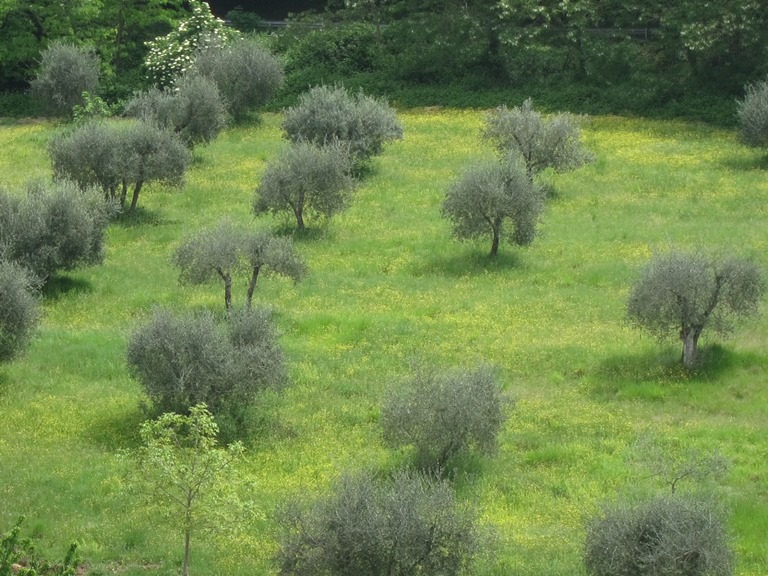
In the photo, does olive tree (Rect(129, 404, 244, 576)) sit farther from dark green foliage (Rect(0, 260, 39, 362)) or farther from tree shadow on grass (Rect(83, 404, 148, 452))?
dark green foliage (Rect(0, 260, 39, 362))

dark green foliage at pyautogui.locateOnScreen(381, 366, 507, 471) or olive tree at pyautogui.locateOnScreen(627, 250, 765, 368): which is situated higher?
olive tree at pyautogui.locateOnScreen(627, 250, 765, 368)

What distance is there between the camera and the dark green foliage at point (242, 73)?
54.5 meters

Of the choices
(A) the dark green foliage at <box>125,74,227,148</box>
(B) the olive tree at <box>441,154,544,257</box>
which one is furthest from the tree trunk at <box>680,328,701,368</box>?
(A) the dark green foliage at <box>125,74,227,148</box>

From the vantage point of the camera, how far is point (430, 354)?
33.1m

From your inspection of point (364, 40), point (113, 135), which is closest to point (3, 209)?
point (113, 135)

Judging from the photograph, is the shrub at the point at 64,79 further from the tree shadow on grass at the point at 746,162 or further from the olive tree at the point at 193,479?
the olive tree at the point at 193,479

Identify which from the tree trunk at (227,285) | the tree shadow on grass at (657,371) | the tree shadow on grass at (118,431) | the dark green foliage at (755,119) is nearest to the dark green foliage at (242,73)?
the dark green foliage at (755,119)

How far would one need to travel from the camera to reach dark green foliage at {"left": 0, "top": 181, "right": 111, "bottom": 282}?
37.1 metres

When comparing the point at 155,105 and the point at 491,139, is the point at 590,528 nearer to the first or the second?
the point at 491,139

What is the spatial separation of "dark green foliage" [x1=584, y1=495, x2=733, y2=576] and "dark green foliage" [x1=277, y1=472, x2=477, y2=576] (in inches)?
77.5

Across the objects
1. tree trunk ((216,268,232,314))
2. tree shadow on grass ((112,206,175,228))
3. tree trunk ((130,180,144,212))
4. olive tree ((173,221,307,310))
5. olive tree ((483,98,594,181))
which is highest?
olive tree ((483,98,594,181))

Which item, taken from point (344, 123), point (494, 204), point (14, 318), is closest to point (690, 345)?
point (494, 204)

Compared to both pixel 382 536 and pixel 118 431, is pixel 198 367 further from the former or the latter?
pixel 382 536

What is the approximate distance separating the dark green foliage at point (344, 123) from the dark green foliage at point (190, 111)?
240cm
